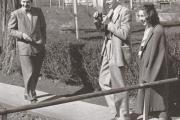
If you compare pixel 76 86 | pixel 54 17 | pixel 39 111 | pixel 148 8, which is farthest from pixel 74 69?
pixel 54 17

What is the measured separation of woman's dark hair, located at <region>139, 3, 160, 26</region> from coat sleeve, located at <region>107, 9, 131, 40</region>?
1.77 ft

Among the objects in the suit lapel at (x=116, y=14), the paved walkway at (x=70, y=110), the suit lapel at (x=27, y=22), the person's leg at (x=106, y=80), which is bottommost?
the paved walkway at (x=70, y=110)

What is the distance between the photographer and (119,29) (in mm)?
6406

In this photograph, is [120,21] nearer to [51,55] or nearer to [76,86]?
[76,86]

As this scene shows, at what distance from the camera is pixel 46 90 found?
9977mm

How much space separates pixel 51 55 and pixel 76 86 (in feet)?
3.64

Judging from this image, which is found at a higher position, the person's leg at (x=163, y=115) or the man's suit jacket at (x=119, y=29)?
the man's suit jacket at (x=119, y=29)

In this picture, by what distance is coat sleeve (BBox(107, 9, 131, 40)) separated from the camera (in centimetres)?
638

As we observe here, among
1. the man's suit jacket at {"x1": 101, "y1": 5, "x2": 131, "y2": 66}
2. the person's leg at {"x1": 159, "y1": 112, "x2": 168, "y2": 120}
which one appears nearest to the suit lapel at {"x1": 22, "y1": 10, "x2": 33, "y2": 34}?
the man's suit jacket at {"x1": 101, "y1": 5, "x2": 131, "y2": 66}

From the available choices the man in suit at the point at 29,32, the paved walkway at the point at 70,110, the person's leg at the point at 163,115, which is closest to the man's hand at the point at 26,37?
the man in suit at the point at 29,32

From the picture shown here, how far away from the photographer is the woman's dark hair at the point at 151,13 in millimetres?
5820

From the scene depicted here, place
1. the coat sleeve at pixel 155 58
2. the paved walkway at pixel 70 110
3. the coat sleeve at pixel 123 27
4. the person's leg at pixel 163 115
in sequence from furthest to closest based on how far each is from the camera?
the paved walkway at pixel 70 110 < the coat sleeve at pixel 123 27 < the person's leg at pixel 163 115 < the coat sleeve at pixel 155 58

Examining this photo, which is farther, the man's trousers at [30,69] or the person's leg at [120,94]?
the man's trousers at [30,69]

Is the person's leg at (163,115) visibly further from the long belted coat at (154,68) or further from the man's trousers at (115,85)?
the man's trousers at (115,85)
